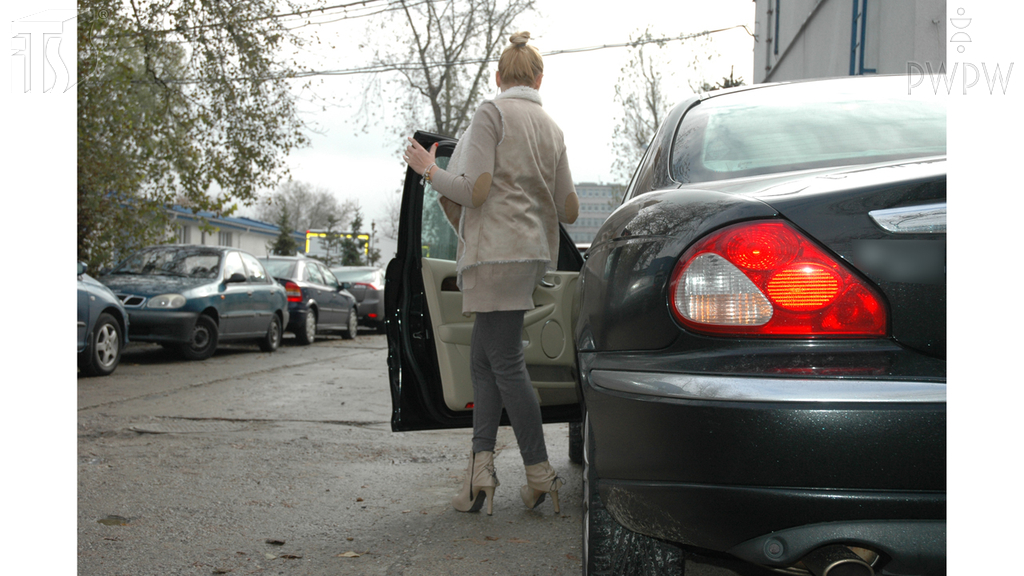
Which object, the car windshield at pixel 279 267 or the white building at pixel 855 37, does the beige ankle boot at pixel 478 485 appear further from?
the car windshield at pixel 279 267

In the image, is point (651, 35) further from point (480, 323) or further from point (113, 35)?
point (480, 323)

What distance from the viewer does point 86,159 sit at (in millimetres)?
11375

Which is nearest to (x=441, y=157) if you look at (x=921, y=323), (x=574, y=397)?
(x=574, y=397)

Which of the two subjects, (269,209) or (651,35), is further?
(269,209)

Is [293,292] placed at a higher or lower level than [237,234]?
lower

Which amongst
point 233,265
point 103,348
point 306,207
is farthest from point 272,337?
point 306,207

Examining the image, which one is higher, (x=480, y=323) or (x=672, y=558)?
(x=480, y=323)

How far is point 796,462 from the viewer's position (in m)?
1.47

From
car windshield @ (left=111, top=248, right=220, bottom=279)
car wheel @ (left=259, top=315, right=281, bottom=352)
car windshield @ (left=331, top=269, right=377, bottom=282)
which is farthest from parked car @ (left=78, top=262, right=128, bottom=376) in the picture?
car windshield @ (left=331, top=269, right=377, bottom=282)

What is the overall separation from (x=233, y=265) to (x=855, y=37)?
28.1ft

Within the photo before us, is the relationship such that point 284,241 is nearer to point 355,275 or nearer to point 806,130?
point 355,275

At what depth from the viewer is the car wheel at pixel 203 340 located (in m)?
9.97

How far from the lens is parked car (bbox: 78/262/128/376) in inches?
304

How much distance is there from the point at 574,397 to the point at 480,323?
2.29 ft
